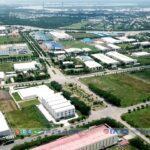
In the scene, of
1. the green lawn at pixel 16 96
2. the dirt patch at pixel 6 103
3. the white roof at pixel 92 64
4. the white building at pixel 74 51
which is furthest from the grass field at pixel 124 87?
the white building at pixel 74 51

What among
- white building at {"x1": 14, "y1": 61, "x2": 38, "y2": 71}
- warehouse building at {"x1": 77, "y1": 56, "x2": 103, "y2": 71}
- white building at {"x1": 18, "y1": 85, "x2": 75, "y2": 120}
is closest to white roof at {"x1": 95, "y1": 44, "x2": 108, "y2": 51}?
warehouse building at {"x1": 77, "y1": 56, "x2": 103, "y2": 71}

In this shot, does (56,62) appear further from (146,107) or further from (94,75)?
(146,107)


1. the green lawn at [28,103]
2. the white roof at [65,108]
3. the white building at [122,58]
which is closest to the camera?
the white roof at [65,108]

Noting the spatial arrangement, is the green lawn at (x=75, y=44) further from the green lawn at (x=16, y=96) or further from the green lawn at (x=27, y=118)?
the green lawn at (x=27, y=118)

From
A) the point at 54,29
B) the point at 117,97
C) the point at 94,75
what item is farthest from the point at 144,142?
the point at 54,29

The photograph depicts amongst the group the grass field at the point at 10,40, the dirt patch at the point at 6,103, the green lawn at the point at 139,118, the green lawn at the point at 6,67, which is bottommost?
the dirt patch at the point at 6,103

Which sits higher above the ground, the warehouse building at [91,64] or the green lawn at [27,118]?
the warehouse building at [91,64]

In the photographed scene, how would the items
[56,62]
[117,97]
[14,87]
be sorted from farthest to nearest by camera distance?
[56,62]
[14,87]
[117,97]
